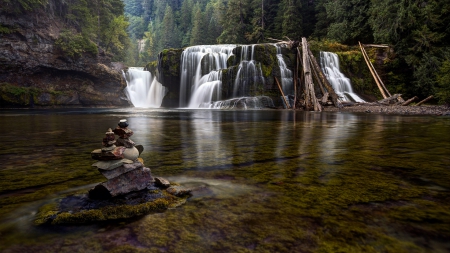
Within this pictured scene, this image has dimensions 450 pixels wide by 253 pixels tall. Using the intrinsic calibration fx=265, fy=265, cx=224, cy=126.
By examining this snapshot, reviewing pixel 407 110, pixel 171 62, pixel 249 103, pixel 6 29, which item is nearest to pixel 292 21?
pixel 171 62

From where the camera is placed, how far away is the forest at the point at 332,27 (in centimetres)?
2262

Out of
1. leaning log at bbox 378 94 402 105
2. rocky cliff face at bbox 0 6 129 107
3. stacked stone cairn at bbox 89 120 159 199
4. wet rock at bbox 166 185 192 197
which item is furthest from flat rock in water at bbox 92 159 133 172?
rocky cliff face at bbox 0 6 129 107

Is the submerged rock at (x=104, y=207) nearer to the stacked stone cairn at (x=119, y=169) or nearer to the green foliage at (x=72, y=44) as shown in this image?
the stacked stone cairn at (x=119, y=169)

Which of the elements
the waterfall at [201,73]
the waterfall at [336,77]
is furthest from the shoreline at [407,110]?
the waterfall at [201,73]

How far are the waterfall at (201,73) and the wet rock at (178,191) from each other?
25.3m

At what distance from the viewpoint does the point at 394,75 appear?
2662 cm

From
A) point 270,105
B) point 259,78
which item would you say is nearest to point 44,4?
point 259,78

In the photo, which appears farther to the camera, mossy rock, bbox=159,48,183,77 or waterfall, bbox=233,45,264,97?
mossy rock, bbox=159,48,183,77

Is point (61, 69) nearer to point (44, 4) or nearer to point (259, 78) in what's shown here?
point (44, 4)

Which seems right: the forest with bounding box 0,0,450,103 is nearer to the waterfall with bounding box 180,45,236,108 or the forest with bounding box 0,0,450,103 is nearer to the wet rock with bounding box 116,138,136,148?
the waterfall with bounding box 180,45,236,108

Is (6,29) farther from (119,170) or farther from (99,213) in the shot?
(99,213)

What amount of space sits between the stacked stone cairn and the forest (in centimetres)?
1931

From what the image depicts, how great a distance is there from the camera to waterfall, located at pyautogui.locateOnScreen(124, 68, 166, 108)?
133ft

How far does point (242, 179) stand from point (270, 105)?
2247cm
